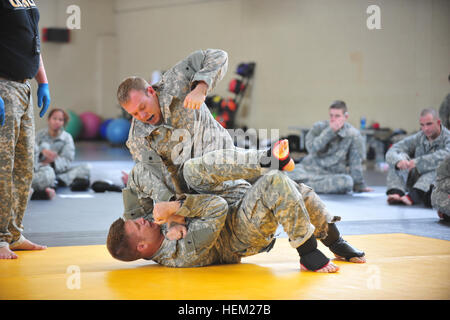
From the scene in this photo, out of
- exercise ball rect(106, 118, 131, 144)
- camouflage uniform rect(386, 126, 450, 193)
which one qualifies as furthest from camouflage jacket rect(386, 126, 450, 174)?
exercise ball rect(106, 118, 131, 144)

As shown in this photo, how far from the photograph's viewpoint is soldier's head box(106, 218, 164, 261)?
234 cm

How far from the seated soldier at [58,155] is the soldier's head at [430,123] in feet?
12.1

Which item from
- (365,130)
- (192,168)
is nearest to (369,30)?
(365,130)

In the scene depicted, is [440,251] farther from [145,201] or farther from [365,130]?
[365,130]

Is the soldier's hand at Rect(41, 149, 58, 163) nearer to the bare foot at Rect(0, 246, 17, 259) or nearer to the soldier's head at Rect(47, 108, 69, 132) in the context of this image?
the soldier's head at Rect(47, 108, 69, 132)

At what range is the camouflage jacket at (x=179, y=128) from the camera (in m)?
2.62

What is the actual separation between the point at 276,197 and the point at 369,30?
8.34 metres

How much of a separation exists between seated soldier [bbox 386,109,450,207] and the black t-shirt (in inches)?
139

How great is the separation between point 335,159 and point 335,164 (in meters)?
0.07

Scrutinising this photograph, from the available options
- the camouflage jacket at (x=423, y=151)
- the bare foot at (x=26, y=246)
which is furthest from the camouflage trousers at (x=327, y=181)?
the bare foot at (x=26, y=246)

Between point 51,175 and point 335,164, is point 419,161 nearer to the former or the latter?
point 335,164

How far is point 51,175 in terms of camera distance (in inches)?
223

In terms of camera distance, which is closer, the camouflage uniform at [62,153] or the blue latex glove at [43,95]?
the blue latex glove at [43,95]

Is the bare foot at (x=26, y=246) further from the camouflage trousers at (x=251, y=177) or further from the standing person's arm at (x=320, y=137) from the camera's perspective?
the standing person's arm at (x=320, y=137)
